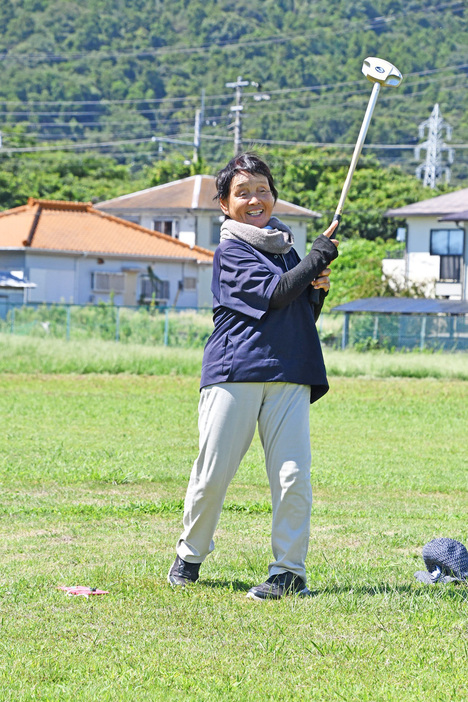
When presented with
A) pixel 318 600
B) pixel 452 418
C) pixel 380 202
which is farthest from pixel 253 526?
pixel 380 202

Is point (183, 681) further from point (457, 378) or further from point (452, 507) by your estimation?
point (457, 378)

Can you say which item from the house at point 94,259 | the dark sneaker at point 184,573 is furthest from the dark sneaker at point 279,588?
the house at point 94,259

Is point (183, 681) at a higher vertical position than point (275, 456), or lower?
lower

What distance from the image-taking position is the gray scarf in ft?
16.7

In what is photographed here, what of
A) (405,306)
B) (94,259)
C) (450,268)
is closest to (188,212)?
(94,259)

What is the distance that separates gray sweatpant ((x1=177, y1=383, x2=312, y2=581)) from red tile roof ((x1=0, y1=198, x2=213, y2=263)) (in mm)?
38499

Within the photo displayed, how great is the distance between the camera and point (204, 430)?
16.6 feet

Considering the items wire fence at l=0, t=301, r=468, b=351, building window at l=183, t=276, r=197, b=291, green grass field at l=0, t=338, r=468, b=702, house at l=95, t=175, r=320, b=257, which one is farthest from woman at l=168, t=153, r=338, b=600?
house at l=95, t=175, r=320, b=257

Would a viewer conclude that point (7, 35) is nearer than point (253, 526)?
No

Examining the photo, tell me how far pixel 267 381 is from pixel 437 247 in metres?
41.1

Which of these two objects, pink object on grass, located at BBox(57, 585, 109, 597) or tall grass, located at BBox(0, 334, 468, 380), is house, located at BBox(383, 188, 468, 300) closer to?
tall grass, located at BBox(0, 334, 468, 380)

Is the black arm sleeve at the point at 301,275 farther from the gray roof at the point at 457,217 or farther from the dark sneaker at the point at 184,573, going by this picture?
the gray roof at the point at 457,217

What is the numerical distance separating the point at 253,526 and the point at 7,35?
16335 centimetres

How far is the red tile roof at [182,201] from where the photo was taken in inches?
2062
